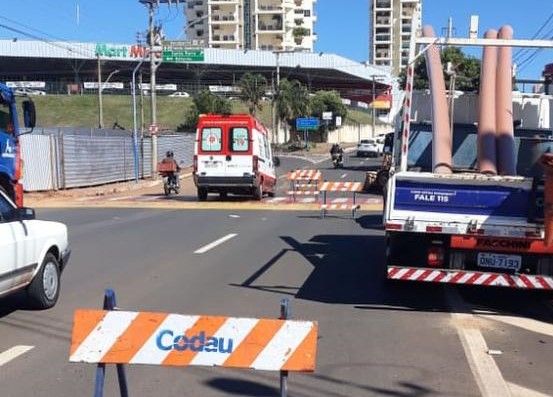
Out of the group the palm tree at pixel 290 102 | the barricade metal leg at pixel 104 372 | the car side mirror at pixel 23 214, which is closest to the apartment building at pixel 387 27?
the palm tree at pixel 290 102

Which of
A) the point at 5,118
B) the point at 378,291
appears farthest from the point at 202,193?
the point at 378,291

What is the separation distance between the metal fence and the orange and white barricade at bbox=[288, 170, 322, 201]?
9.54m

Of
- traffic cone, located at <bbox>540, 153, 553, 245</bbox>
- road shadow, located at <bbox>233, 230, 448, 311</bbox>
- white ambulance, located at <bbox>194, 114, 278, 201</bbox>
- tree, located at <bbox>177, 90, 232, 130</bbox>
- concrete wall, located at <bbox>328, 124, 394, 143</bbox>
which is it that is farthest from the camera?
concrete wall, located at <bbox>328, 124, 394, 143</bbox>

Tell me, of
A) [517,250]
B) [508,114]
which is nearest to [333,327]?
[517,250]

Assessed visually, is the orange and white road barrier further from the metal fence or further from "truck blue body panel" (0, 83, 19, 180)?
the metal fence

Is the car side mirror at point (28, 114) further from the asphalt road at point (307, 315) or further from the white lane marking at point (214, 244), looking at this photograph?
the white lane marking at point (214, 244)

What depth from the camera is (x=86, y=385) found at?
523cm

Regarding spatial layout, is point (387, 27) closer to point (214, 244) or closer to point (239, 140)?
point (239, 140)

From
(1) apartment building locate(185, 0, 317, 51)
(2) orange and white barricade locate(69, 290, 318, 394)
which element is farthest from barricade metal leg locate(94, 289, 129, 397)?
(1) apartment building locate(185, 0, 317, 51)

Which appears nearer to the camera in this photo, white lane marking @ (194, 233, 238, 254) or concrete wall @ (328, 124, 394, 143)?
white lane marking @ (194, 233, 238, 254)

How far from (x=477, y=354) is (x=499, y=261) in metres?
1.79

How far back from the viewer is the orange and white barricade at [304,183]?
23.8 metres

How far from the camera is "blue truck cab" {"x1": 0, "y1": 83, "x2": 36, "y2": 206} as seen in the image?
12.1m

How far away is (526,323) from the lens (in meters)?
7.34
